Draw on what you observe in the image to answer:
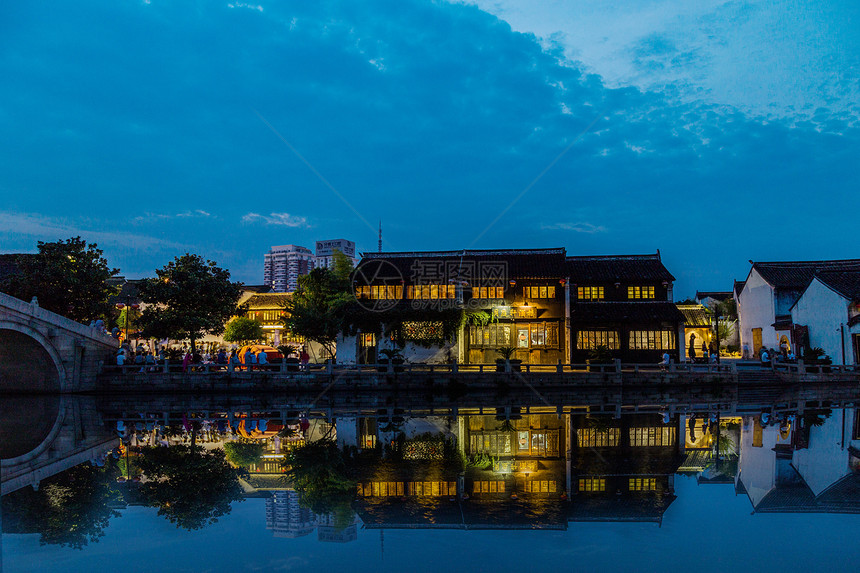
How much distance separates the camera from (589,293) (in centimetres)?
3559

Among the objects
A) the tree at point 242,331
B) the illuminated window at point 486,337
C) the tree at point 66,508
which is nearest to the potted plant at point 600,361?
the illuminated window at point 486,337

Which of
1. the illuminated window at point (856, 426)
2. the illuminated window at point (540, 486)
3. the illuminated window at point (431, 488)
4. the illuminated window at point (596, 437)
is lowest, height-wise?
the illuminated window at point (431, 488)

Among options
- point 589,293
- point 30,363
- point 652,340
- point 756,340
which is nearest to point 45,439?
point 30,363

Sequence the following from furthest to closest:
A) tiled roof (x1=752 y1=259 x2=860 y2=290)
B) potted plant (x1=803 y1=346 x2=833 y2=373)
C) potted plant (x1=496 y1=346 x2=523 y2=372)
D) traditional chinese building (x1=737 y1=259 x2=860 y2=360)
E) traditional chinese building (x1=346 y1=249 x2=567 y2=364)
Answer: tiled roof (x1=752 y1=259 x2=860 y2=290)
traditional chinese building (x1=737 y1=259 x2=860 y2=360)
traditional chinese building (x1=346 y1=249 x2=567 y2=364)
potted plant (x1=803 y1=346 x2=833 y2=373)
potted plant (x1=496 y1=346 x2=523 y2=372)

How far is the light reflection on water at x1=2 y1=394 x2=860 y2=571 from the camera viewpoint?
6477 mm

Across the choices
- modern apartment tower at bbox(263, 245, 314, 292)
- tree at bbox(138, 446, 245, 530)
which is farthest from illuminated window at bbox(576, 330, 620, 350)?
modern apartment tower at bbox(263, 245, 314, 292)

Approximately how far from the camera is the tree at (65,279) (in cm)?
2859

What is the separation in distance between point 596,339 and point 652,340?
3109mm

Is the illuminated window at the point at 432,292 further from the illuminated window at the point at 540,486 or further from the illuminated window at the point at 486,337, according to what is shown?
the illuminated window at the point at 540,486

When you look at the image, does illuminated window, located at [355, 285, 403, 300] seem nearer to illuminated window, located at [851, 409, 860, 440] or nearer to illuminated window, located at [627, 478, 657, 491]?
illuminated window, located at [851, 409, 860, 440]

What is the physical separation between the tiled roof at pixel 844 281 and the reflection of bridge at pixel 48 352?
123 feet

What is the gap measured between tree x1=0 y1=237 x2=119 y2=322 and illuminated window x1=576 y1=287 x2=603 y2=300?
25820 mm

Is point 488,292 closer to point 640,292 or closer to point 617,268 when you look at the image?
point 617,268

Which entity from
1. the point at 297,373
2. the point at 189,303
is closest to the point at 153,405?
the point at 297,373
